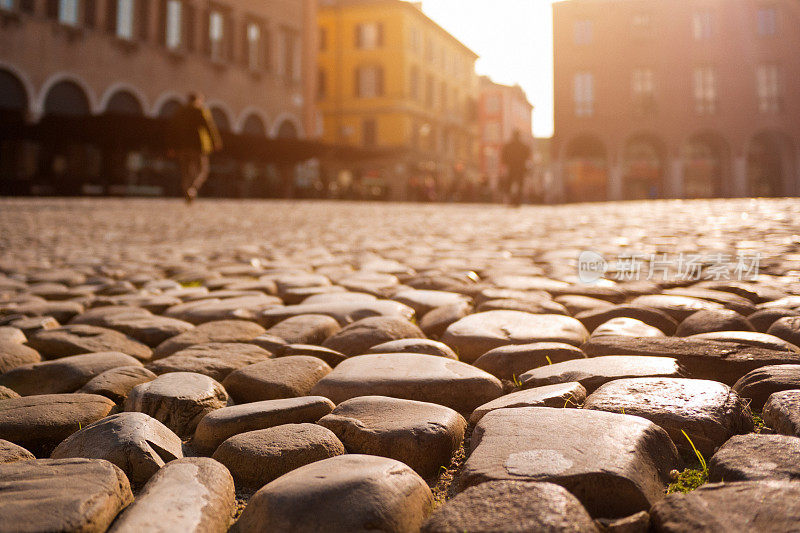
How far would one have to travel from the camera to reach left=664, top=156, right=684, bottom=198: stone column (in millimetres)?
35688

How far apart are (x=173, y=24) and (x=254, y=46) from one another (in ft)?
14.6

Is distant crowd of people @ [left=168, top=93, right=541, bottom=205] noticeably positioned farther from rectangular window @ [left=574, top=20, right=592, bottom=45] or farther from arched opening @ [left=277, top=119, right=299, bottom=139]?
rectangular window @ [left=574, top=20, right=592, bottom=45]

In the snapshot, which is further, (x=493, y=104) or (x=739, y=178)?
(x=493, y=104)

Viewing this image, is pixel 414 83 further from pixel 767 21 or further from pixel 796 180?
pixel 796 180

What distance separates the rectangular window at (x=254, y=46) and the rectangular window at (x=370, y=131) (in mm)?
12842

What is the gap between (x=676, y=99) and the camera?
118 ft

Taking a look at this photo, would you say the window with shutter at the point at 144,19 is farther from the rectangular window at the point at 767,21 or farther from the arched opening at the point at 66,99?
the rectangular window at the point at 767,21

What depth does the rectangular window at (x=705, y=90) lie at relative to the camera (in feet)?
118

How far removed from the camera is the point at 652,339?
183 centimetres

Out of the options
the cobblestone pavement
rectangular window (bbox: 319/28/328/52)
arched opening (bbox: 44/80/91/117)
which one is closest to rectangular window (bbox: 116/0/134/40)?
arched opening (bbox: 44/80/91/117)

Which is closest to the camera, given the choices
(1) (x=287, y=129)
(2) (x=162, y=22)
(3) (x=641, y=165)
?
(2) (x=162, y=22)

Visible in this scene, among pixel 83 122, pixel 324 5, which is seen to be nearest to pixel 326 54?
pixel 324 5

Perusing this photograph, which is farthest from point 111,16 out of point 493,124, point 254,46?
point 493,124

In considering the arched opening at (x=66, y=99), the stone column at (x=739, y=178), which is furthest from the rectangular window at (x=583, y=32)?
the arched opening at (x=66, y=99)
